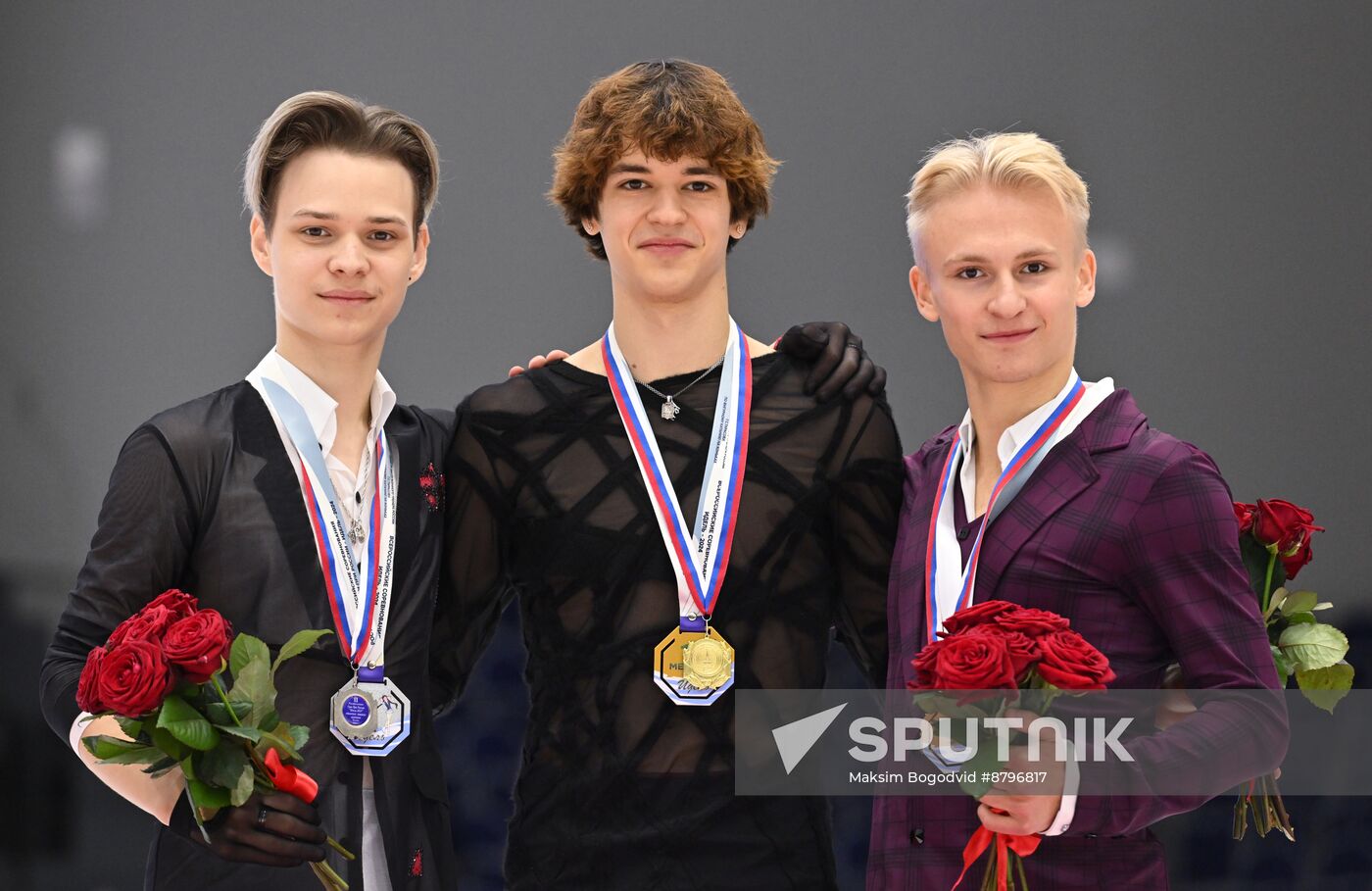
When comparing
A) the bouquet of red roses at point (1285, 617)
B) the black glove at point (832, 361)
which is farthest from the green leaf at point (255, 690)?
the bouquet of red roses at point (1285, 617)

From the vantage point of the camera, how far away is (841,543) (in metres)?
2.49

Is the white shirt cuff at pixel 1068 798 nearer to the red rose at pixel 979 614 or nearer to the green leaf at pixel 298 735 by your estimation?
the red rose at pixel 979 614

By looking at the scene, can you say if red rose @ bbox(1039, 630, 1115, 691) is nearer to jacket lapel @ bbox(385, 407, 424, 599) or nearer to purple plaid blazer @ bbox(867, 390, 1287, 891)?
purple plaid blazer @ bbox(867, 390, 1287, 891)

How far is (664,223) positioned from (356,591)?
0.76 m

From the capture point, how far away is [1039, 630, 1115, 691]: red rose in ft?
5.89

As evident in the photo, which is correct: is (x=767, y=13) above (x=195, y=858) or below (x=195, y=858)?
above

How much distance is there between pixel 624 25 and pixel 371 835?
389cm

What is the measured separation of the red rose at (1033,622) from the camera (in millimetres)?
1850

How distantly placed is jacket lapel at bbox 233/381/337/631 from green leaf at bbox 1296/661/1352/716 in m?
1.51

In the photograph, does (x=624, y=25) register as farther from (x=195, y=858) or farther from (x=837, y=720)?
(x=195, y=858)

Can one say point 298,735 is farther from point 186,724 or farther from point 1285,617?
point 1285,617

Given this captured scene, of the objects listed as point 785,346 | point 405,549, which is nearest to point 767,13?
point 785,346

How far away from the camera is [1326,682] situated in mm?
2340

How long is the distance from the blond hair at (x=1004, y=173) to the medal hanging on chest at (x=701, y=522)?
1.35ft
